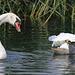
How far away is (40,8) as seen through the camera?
2177 cm

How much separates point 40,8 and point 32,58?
38.4ft

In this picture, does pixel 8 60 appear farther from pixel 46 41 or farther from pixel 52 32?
pixel 52 32

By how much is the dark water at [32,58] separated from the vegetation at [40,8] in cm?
551

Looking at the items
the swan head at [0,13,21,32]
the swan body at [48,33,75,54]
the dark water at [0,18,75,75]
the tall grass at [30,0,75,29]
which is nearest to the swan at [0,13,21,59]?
the swan head at [0,13,21,32]

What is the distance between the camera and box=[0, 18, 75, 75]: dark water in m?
8.62

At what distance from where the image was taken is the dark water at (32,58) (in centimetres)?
862

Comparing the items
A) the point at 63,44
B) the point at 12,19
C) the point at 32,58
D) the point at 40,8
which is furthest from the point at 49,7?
the point at 32,58

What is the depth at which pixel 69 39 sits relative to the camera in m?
12.3

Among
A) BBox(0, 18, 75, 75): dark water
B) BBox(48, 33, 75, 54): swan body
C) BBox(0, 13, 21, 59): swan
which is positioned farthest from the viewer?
BBox(48, 33, 75, 54): swan body

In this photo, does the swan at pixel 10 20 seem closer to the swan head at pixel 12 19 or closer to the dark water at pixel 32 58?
the swan head at pixel 12 19

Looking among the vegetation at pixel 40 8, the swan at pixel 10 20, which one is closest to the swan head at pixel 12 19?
the swan at pixel 10 20

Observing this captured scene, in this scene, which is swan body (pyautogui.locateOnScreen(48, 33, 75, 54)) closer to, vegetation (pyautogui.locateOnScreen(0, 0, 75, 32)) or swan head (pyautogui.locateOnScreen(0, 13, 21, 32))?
swan head (pyautogui.locateOnScreen(0, 13, 21, 32))

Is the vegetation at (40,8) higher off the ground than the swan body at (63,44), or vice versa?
the vegetation at (40,8)

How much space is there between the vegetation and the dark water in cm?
551
